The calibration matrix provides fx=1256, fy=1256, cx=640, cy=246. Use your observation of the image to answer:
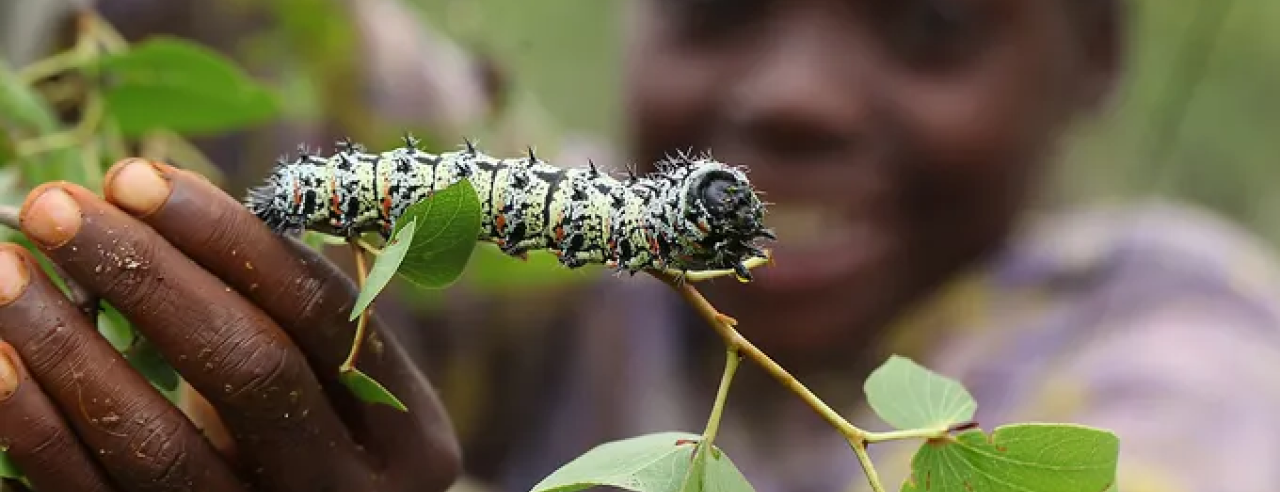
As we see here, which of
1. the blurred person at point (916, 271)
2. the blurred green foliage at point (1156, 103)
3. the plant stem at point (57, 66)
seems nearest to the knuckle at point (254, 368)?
the plant stem at point (57, 66)

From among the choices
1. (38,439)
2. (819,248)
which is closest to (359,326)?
(38,439)

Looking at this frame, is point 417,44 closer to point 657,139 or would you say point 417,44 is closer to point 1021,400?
point 657,139

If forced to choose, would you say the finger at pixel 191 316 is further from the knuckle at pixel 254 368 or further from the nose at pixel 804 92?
the nose at pixel 804 92

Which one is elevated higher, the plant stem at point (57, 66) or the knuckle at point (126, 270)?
the plant stem at point (57, 66)

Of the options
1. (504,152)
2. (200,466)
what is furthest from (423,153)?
(504,152)

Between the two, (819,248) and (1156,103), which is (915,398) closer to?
(819,248)

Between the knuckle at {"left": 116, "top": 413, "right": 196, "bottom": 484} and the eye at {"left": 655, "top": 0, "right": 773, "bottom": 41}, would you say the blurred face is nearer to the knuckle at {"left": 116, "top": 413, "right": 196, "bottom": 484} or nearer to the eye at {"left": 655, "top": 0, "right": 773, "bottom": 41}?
the eye at {"left": 655, "top": 0, "right": 773, "bottom": 41}
